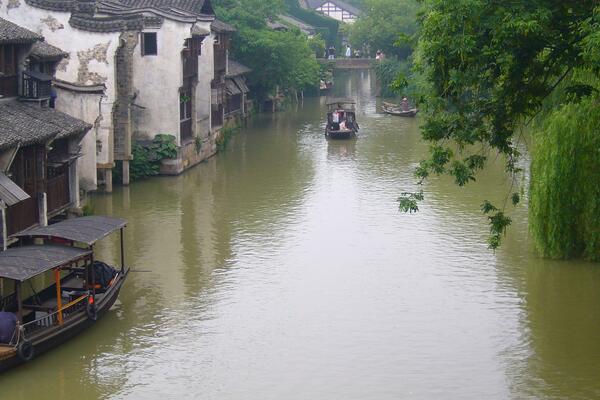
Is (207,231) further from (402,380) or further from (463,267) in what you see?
(402,380)

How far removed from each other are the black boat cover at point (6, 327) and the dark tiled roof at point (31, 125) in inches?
214

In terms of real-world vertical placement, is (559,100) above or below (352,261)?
above

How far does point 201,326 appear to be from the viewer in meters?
24.8

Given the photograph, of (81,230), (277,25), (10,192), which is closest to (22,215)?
(10,192)

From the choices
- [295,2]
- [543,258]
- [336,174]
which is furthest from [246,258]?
[295,2]

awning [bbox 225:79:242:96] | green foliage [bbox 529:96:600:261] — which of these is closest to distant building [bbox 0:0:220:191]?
awning [bbox 225:79:242:96]

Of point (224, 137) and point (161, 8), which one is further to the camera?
point (224, 137)

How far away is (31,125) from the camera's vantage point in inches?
1112

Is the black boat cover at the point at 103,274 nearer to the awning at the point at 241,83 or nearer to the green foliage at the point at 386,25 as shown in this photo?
the awning at the point at 241,83

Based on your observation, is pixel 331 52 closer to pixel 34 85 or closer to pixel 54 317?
pixel 34 85

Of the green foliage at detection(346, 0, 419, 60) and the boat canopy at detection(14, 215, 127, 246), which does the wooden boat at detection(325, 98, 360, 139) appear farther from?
the green foliage at detection(346, 0, 419, 60)

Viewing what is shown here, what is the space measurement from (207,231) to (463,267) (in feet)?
29.1

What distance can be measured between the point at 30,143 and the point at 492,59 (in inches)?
495

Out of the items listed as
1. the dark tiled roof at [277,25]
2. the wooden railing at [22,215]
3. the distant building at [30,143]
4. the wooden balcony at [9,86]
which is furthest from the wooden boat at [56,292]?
the dark tiled roof at [277,25]
